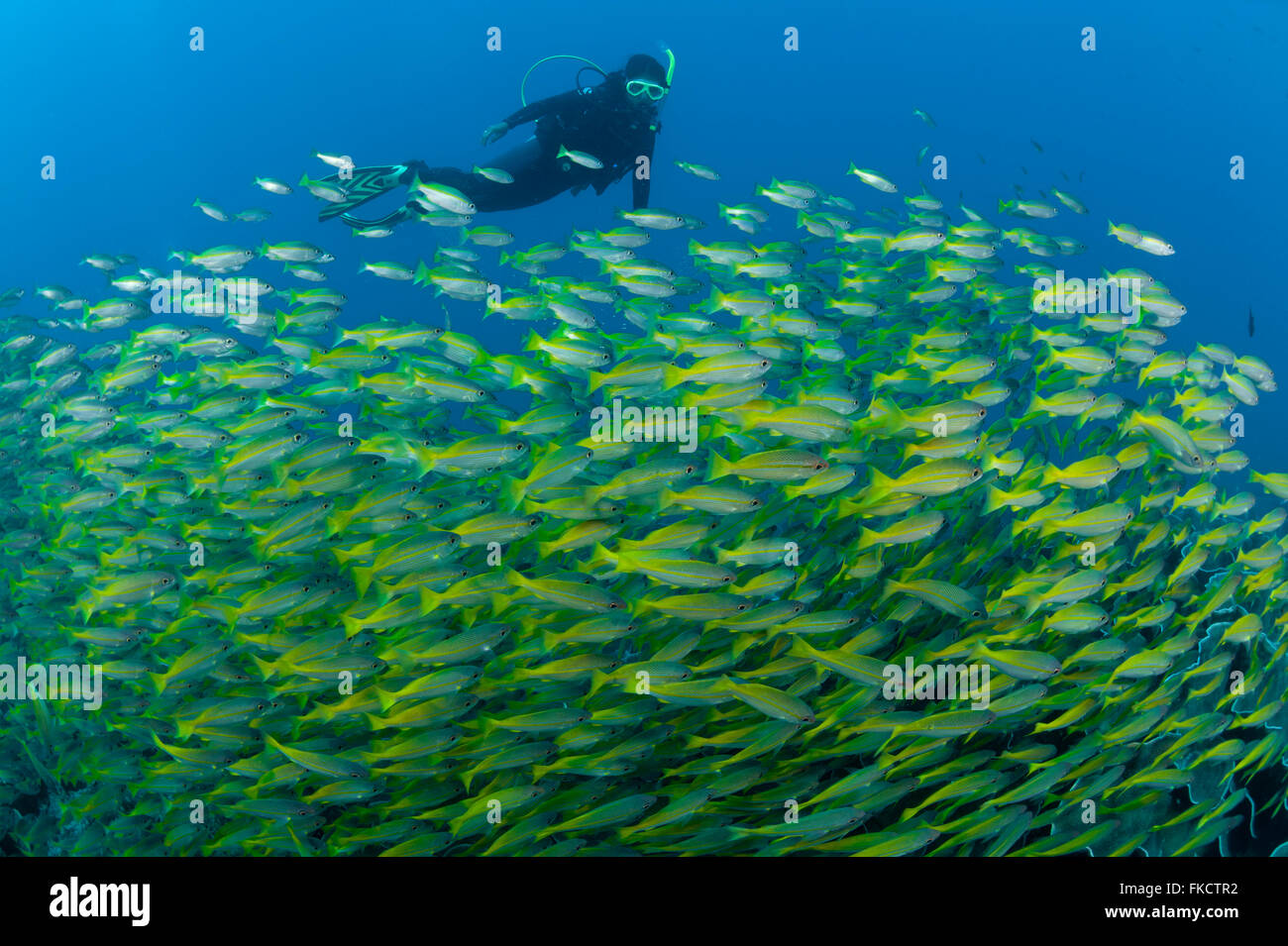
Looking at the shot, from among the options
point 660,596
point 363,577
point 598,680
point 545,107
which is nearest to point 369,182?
point 545,107

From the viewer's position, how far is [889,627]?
124 inches

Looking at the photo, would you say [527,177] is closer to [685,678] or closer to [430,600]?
[430,600]

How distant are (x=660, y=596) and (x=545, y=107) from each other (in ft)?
26.3

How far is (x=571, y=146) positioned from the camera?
981 centimetres

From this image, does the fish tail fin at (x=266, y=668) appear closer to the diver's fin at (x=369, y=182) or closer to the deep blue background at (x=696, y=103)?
the diver's fin at (x=369, y=182)

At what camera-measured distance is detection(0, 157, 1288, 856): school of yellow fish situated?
9.72 ft

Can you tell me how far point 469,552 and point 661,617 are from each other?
92 centimetres

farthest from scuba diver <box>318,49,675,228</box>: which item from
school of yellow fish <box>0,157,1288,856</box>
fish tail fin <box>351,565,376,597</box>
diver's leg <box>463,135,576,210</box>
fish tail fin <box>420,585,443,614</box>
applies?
fish tail fin <box>420,585,443,614</box>

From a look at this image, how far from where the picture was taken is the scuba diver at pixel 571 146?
27.2ft

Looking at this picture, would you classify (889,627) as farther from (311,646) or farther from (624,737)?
(311,646)

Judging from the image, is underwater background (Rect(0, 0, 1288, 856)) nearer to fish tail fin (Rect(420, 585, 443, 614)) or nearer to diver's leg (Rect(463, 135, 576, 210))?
fish tail fin (Rect(420, 585, 443, 614))

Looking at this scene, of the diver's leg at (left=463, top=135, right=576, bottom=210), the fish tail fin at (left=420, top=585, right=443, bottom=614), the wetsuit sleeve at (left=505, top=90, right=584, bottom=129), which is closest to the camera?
the fish tail fin at (left=420, top=585, right=443, bottom=614)

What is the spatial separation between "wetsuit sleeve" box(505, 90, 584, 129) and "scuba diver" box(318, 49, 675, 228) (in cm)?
1

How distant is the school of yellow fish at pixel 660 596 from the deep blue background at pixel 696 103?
69698 millimetres
